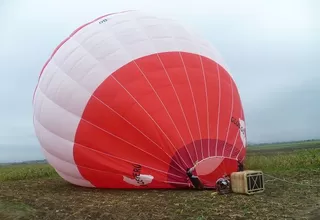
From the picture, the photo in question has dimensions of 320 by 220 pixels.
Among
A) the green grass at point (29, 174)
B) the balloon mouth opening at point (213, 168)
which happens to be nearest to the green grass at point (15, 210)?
the balloon mouth opening at point (213, 168)

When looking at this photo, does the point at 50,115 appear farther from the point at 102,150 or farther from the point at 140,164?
the point at 140,164

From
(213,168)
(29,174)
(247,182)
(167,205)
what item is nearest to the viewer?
(167,205)

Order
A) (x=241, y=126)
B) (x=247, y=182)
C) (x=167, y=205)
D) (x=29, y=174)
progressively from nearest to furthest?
(x=167, y=205), (x=247, y=182), (x=241, y=126), (x=29, y=174)

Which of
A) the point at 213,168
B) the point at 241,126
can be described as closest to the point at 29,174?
the point at 241,126

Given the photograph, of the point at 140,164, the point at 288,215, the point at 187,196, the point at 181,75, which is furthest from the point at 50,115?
the point at 288,215

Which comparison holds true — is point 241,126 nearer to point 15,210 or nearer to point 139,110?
point 139,110

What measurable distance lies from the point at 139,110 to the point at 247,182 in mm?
2535

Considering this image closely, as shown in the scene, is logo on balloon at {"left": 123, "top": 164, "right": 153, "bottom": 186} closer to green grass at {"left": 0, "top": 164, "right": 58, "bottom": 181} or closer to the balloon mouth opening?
the balloon mouth opening

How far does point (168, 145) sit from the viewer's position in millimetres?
8242

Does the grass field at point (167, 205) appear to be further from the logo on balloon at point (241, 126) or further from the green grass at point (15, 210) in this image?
the logo on balloon at point (241, 126)

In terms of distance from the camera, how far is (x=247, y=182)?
7938 millimetres

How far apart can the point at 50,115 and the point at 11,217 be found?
3.03 metres

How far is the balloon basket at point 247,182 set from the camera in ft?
25.9

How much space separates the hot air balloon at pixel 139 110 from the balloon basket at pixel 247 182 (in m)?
0.45
